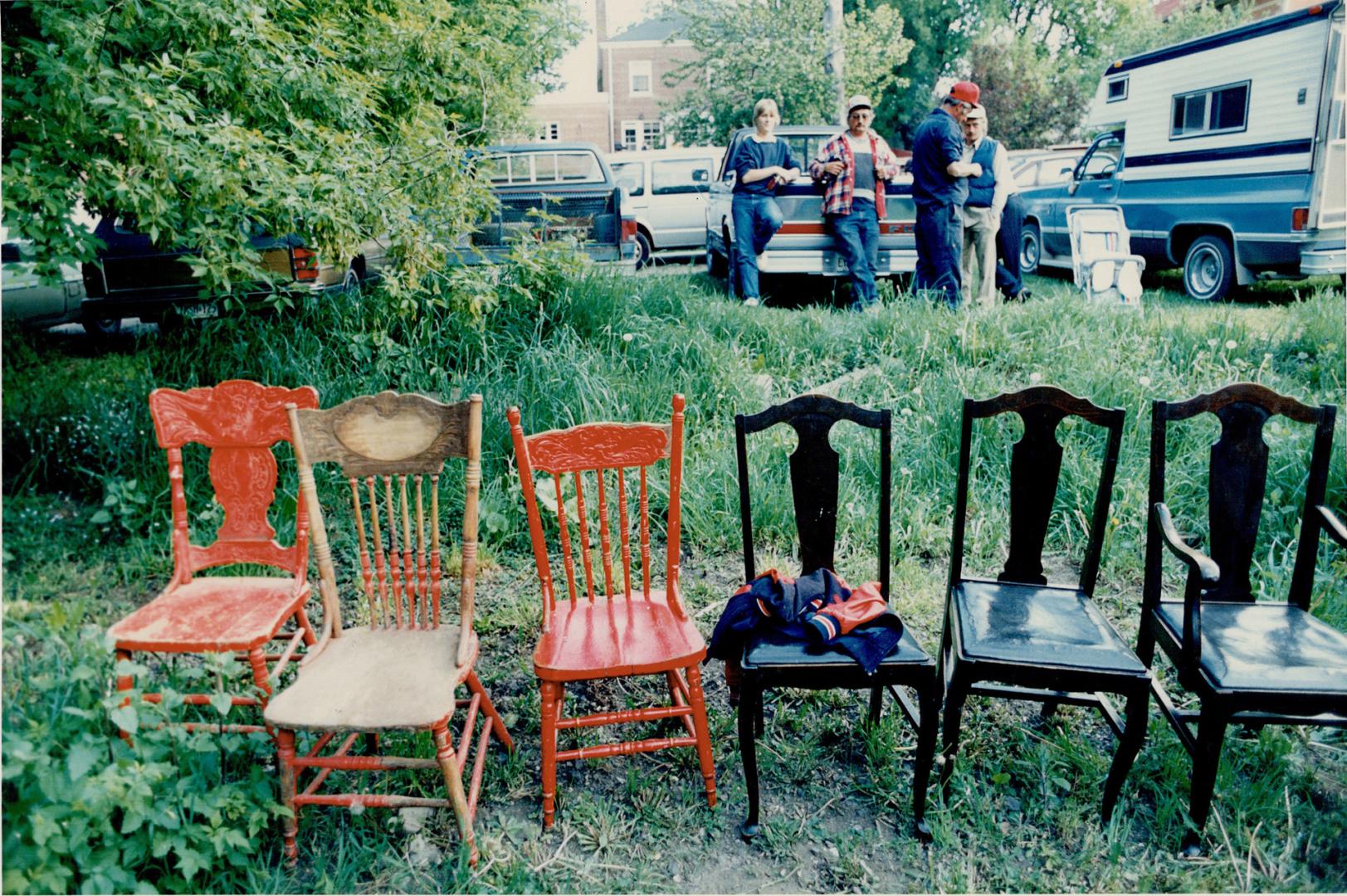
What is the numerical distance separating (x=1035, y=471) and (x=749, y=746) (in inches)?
52.2

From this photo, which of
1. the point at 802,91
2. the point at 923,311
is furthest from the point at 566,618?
the point at 802,91

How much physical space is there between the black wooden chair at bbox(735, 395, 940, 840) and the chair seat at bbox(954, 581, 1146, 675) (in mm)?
209

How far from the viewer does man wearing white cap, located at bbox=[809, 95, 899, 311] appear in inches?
293

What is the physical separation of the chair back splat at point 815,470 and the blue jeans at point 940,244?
4.51 m

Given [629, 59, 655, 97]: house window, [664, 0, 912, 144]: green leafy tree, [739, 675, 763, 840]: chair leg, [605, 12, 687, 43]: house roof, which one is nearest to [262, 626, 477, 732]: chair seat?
[739, 675, 763, 840]: chair leg

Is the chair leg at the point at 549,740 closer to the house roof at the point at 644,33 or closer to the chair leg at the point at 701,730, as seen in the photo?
the chair leg at the point at 701,730

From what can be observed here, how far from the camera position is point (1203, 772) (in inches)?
99.0

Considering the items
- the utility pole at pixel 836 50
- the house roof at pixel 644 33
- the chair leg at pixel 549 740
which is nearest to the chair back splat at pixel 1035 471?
the chair leg at pixel 549 740

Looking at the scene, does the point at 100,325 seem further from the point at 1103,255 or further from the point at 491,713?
the point at 1103,255

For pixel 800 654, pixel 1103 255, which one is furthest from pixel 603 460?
pixel 1103 255

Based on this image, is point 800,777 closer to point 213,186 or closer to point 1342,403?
point 213,186

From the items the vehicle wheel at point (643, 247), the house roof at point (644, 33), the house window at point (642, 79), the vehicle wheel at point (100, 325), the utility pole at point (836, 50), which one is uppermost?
the house roof at point (644, 33)

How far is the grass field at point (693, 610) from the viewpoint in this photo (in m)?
2.42

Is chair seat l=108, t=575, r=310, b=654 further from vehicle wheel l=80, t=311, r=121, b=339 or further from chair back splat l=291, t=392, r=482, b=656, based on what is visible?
vehicle wheel l=80, t=311, r=121, b=339
